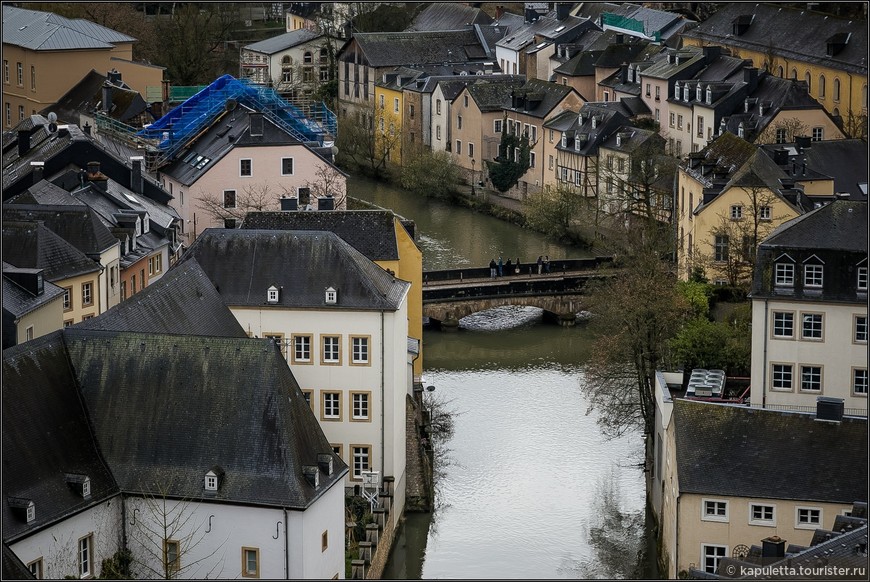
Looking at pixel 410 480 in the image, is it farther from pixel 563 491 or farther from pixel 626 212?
pixel 626 212

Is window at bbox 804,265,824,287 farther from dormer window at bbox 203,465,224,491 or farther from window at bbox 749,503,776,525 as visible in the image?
dormer window at bbox 203,465,224,491

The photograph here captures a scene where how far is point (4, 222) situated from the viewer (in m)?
52.9

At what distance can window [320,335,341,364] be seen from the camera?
49.8m

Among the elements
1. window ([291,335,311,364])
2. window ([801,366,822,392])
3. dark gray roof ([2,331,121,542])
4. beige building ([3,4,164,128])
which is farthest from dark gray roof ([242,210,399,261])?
beige building ([3,4,164,128])

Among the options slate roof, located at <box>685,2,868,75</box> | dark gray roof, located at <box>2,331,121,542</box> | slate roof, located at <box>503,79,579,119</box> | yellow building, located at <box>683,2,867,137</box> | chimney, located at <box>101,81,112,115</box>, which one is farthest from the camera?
slate roof, located at <box>503,79,579,119</box>

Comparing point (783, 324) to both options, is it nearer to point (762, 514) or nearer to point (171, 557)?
point (762, 514)

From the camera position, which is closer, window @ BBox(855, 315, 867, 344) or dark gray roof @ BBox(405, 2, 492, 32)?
window @ BBox(855, 315, 867, 344)

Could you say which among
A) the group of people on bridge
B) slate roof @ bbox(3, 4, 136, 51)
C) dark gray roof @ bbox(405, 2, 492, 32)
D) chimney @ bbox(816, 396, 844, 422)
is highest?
slate roof @ bbox(3, 4, 136, 51)

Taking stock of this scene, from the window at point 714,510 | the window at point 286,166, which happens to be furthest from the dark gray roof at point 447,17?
the window at point 714,510

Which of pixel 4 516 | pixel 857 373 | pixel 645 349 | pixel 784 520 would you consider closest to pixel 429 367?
pixel 645 349

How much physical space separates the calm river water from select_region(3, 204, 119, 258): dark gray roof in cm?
1023

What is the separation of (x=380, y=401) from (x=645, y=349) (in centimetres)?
747

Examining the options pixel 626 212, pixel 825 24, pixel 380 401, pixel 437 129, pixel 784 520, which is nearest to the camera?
pixel 784 520

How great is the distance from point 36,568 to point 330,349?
40.1 feet
